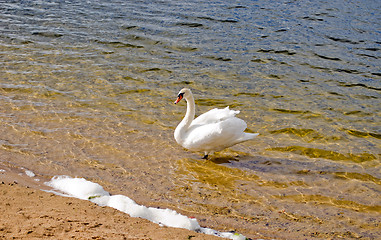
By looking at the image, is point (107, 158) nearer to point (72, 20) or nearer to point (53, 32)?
point (53, 32)

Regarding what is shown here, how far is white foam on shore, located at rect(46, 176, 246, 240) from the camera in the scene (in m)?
4.48

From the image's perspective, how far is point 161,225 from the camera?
427cm

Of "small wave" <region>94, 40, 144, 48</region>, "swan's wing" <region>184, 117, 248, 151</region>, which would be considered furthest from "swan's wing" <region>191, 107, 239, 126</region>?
"small wave" <region>94, 40, 144, 48</region>

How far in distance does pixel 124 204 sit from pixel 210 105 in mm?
4821

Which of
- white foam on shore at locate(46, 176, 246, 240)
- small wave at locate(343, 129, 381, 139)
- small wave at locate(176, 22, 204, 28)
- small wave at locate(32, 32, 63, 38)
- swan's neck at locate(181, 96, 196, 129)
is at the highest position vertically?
small wave at locate(176, 22, 204, 28)

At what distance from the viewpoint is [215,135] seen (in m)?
6.68

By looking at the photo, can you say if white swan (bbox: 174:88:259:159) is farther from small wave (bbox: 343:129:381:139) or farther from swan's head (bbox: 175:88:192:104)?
small wave (bbox: 343:129:381:139)

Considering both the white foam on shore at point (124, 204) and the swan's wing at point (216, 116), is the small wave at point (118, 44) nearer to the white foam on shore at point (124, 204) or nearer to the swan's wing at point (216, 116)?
the swan's wing at point (216, 116)

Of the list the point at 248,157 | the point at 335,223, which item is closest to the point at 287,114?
the point at 248,157

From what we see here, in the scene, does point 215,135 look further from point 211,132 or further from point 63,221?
point 63,221

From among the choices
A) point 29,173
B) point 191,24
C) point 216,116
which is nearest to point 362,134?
point 216,116

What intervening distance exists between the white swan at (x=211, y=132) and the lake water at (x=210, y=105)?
1.04 feet

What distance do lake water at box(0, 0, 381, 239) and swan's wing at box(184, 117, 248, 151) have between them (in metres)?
0.33

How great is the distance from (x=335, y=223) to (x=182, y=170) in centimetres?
241
